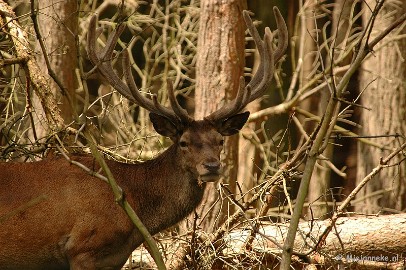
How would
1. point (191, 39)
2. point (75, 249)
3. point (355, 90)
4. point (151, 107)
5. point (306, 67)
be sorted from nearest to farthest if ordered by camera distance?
point (75, 249), point (151, 107), point (191, 39), point (306, 67), point (355, 90)

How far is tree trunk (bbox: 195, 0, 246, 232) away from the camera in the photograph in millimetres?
10555

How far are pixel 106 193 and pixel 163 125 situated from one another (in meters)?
0.88

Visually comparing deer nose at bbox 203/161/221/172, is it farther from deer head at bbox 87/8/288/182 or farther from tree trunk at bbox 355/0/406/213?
tree trunk at bbox 355/0/406/213

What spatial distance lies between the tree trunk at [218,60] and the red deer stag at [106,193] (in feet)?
Answer: 7.70

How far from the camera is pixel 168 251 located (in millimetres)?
8906

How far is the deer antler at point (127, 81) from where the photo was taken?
299 inches

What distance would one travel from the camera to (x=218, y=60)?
10.6 meters

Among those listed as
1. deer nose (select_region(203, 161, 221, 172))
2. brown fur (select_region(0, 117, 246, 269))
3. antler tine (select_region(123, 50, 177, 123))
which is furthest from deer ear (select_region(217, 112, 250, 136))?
deer nose (select_region(203, 161, 221, 172))

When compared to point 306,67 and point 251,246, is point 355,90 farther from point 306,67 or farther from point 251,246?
point 251,246

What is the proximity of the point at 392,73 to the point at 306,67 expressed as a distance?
2433 mm

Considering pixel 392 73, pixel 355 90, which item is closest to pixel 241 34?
pixel 392 73

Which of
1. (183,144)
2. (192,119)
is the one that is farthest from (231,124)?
(183,144)

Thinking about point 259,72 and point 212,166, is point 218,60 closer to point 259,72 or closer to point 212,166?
point 259,72

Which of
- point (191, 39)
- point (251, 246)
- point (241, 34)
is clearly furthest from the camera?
point (191, 39)
